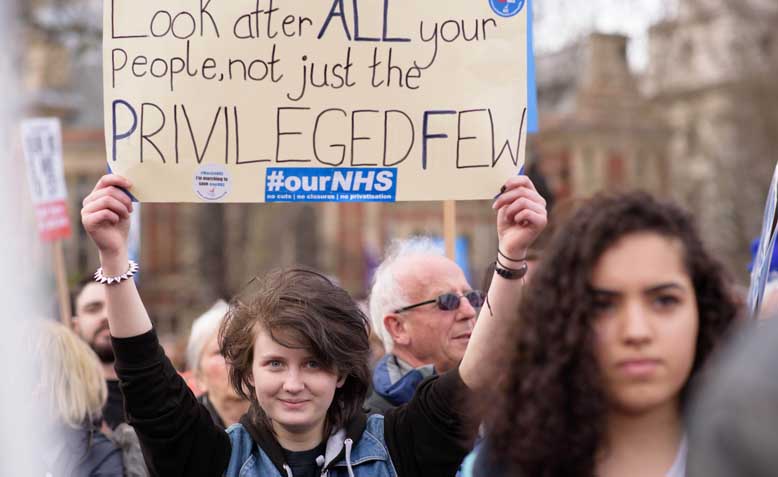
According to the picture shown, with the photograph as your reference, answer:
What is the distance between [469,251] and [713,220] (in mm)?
13945

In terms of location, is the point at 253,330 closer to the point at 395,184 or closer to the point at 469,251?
the point at 395,184

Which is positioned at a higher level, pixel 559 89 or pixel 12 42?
pixel 559 89

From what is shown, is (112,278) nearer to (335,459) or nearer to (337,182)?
(335,459)

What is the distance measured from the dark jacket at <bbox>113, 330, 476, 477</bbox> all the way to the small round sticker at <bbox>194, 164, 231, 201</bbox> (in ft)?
1.96

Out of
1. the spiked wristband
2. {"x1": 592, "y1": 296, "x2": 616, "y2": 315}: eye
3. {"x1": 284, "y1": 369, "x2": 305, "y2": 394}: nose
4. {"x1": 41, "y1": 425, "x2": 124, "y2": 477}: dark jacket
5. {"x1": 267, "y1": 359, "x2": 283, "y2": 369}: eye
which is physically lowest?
{"x1": 41, "y1": 425, "x2": 124, "y2": 477}: dark jacket

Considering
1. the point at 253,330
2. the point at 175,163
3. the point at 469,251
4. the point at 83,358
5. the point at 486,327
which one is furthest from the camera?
the point at 469,251

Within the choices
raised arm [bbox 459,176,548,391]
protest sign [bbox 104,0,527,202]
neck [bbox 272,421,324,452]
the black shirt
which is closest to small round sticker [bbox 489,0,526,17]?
protest sign [bbox 104,0,527,202]

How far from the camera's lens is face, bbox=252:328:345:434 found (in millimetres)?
3277

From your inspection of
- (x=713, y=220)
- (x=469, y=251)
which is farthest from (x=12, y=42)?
(x=469, y=251)

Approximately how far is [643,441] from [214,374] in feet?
9.44

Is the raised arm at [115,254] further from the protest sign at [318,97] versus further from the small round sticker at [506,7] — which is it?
the small round sticker at [506,7]

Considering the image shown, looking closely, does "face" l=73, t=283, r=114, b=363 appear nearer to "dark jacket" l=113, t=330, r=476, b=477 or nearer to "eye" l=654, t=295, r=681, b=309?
"dark jacket" l=113, t=330, r=476, b=477

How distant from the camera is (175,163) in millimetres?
3693

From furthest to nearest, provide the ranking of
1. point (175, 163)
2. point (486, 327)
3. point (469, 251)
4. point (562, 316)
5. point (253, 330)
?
point (469, 251), point (175, 163), point (253, 330), point (486, 327), point (562, 316)
